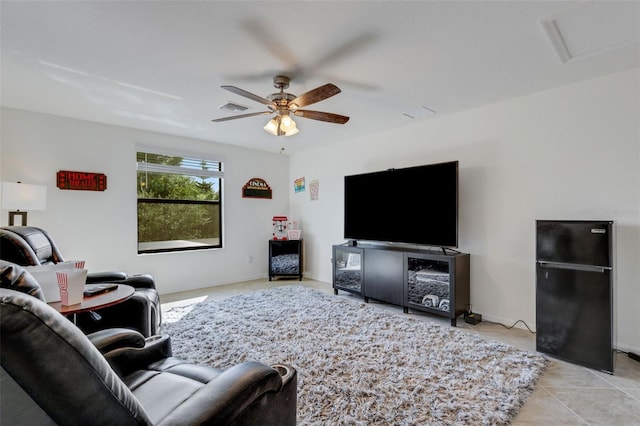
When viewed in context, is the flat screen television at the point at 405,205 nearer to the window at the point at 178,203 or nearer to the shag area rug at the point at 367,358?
the shag area rug at the point at 367,358

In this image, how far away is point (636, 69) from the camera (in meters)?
2.45

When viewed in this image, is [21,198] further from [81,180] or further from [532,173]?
[532,173]

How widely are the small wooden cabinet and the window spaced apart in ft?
3.13

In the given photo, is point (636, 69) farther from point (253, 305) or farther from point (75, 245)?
point (75, 245)

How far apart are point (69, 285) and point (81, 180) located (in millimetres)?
2792

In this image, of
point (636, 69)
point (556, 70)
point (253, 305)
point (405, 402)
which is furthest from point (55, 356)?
point (636, 69)

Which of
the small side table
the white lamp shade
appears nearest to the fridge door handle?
the small side table

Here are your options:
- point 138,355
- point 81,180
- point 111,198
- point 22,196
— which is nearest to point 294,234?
point 111,198

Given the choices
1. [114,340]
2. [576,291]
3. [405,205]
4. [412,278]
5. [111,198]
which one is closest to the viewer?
[114,340]

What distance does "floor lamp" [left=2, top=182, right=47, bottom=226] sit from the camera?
288 cm

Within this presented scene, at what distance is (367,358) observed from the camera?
238 cm

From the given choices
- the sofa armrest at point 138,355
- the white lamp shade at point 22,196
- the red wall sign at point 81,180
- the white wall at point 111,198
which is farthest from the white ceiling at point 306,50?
the sofa armrest at point 138,355

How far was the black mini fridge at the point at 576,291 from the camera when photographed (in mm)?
→ 2193

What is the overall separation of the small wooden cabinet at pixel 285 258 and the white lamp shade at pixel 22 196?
3051 mm
